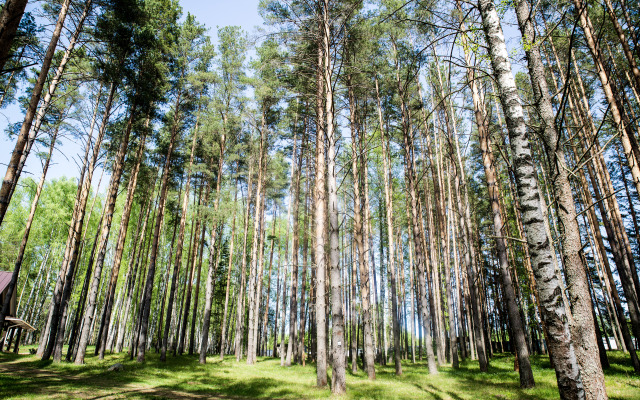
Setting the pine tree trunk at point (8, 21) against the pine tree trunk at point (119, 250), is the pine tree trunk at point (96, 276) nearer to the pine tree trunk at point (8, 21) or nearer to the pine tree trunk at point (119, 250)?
the pine tree trunk at point (119, 250)

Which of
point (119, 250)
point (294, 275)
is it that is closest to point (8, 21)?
point (119, 250)

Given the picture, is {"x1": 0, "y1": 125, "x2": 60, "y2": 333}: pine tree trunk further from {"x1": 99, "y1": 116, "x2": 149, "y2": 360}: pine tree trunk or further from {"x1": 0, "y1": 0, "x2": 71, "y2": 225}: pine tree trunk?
{"x1": 0, "y1": 0, "x2": 71, "y2": 225}: pine tree trunk

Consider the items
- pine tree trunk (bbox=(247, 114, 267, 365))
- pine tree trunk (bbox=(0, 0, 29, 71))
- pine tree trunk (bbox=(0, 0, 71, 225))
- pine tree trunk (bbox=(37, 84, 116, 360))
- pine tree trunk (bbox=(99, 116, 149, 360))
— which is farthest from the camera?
pine tree trunk (bbox=(247, 114, 267, 365))

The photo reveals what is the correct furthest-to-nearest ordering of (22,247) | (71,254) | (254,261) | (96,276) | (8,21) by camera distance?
(254,261) < (22,247) < (71,254) < (96,276) < (8,21)

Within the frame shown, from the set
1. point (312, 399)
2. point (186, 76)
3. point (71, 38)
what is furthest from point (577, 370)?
point (186, 76)

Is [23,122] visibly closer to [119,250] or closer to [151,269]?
[151,269]

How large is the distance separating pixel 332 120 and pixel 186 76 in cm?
1120

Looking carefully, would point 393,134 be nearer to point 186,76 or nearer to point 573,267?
point 186,76

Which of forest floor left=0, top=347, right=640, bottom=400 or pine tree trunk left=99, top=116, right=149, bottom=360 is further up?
pine tree trunk left=99, top=116, right=149, bottom=360

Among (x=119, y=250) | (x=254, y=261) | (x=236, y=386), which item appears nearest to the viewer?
(x=236, y=386)

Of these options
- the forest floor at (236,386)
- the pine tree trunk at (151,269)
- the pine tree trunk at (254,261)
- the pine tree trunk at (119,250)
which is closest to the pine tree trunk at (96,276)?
the forest floor at (236,386)

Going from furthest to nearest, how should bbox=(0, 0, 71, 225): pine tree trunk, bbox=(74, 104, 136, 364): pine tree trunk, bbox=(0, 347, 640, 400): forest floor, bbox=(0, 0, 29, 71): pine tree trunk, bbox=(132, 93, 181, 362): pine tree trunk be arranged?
bbox=(132, 93, 181, 362): pine tree trunk → bbox=(74, 104, 136, 364): pine tree trunk → bbox=(0, 347, 640, 400): forest floor → bbox=(0, 0, 71, 225): pine tree trunk → bbox=(0, 0, 29, 71): pine tree trunk

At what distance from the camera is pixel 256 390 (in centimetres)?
852

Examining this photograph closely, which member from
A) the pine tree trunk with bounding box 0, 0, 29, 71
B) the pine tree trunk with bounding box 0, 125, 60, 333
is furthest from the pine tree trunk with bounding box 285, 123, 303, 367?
the pine tree trunk with bounding box 0, 0, 29, 71
